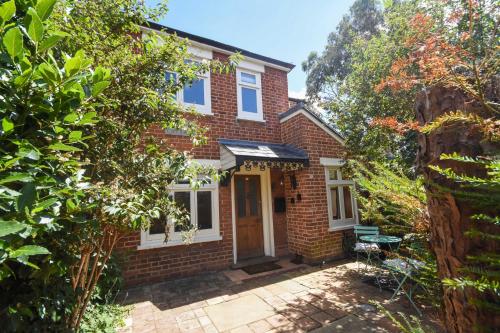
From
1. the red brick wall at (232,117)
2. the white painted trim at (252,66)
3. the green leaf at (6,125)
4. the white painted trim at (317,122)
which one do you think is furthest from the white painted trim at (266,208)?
the green leaf at (6,125)

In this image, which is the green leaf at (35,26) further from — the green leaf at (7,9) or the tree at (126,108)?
the tree at (126,108)

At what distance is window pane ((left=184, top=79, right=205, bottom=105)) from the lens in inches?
273

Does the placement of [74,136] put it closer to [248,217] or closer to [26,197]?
[26,197]

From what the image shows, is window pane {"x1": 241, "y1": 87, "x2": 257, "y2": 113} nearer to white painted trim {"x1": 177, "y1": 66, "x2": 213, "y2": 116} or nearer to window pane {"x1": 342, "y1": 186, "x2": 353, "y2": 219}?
white painted trim {"x1": 177, "y1": 66, "x2": 213, "y2": 116}

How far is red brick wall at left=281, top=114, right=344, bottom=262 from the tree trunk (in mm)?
5968

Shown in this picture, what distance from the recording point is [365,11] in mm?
16844

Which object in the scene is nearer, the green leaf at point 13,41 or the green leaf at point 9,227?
the green leaf at point 9,227

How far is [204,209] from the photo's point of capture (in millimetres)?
6684

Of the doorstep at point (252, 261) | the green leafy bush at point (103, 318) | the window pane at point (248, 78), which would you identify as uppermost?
the window pane at point (248, 78)

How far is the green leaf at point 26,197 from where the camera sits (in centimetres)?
92

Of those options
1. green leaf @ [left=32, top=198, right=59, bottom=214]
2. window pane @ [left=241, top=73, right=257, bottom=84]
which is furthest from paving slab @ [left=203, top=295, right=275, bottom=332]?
window pane @ [left=241, top=73, right=257, bottom=84]

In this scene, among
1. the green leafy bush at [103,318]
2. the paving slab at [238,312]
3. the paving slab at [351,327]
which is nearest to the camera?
the green leafy bush at [103,318]

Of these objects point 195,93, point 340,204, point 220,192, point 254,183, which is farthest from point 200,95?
point 340,204

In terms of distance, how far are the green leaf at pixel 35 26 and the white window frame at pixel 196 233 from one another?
15.8ft
